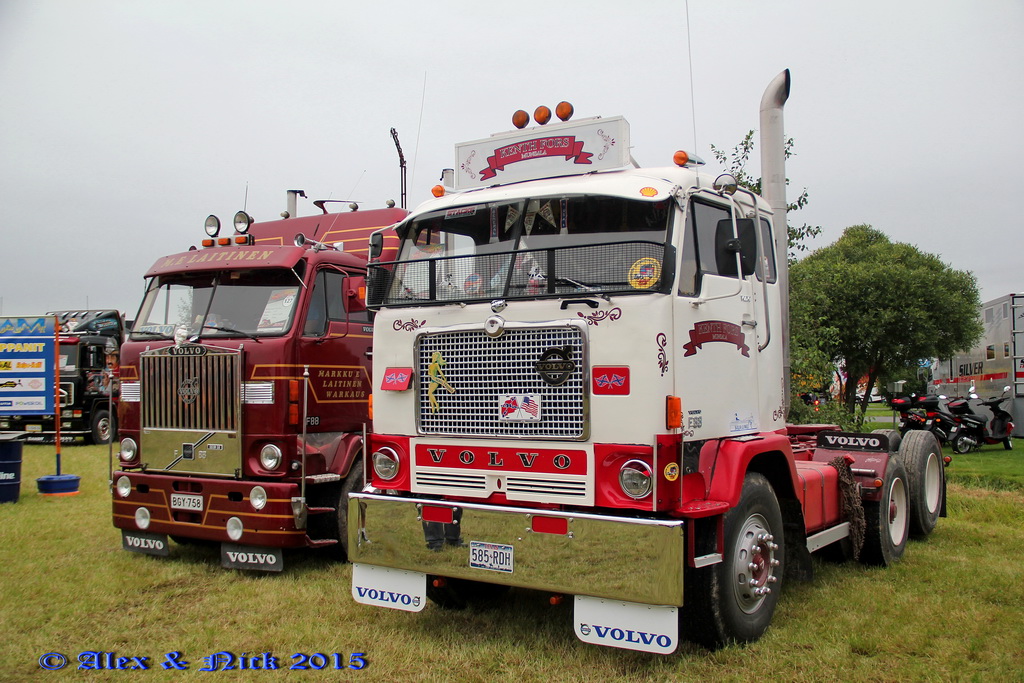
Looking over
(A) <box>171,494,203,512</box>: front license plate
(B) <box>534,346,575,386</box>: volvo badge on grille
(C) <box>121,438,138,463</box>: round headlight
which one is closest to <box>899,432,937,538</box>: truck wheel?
(B) <box>534,346,575,386</box>: volvo badge on grille

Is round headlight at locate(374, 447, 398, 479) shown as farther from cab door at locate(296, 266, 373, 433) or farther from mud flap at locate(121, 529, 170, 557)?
mud flap at locate(121, 529, 170, 557)

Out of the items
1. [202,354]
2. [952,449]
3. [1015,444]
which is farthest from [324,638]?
[1015,444]

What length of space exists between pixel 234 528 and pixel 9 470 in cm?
566

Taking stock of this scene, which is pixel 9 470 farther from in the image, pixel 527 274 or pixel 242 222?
pixel 527 274

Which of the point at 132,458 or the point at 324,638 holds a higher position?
the point at 132,458

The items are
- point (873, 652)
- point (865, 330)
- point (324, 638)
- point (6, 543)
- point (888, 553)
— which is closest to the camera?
point (873, 652)

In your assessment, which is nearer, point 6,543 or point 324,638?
point 324,638

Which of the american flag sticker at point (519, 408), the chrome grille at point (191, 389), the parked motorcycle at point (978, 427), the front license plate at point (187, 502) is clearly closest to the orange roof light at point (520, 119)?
the american flag sticker at point (519, 408)

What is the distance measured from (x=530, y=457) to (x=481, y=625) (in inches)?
57.4

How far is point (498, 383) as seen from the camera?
194 inches

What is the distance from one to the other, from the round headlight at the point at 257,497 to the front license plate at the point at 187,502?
539 millimetres

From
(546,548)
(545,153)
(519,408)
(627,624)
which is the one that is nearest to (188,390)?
(519,408)

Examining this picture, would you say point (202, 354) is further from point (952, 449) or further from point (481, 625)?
point (952, 449)

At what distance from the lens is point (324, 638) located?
17.4ft
